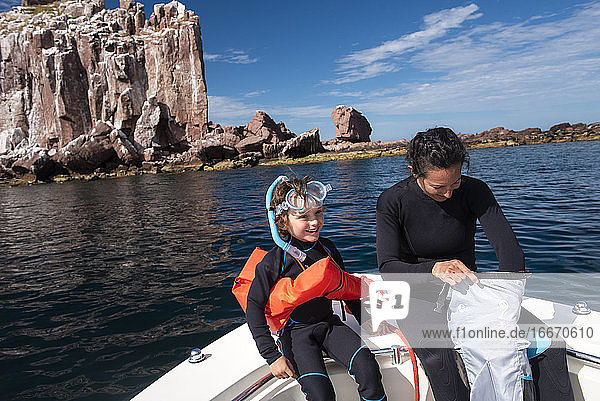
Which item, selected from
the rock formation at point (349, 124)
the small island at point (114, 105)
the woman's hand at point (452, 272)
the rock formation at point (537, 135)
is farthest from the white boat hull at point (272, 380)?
the rock formation at point (349, 124)

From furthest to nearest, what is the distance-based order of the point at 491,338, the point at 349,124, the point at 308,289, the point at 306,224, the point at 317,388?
the point at 349,124, the point at 306,224, the point at 308,289, the point at 317,388, the point at 491,338

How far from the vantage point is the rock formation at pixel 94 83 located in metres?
56.3

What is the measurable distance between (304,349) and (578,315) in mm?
1746

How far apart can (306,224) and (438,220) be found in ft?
2.75

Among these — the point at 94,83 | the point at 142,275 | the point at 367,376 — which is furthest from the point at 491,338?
the point at 94,83

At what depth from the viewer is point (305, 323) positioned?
233 centimetres

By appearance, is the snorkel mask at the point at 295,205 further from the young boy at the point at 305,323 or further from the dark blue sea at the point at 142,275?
the dark blue sea at the point at 142,275

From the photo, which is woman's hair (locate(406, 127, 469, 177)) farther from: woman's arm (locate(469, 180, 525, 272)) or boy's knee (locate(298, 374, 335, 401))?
boy's knee (locate(298, 374, 335, 401))

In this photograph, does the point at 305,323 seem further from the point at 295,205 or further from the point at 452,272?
the point at 452,272

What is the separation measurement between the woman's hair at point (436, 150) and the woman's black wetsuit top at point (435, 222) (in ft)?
0.69

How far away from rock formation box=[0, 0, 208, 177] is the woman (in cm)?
5468

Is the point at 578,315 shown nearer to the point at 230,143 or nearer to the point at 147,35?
the point at 230,143

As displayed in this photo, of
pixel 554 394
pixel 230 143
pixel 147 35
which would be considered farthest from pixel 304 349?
pixel 147 35

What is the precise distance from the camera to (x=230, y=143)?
2207 inches
